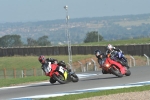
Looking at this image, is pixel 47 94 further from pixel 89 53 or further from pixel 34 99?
pixel 89 53

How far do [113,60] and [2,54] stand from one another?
62905mm

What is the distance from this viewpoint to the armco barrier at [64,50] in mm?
61844

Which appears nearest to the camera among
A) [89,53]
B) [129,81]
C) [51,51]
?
[129,81]

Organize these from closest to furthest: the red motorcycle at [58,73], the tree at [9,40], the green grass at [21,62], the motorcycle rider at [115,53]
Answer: the red motorcycle at [58,73]
the motorcycle rider at [115,53]
the green grass at [21,62]
the tree at [9,40]

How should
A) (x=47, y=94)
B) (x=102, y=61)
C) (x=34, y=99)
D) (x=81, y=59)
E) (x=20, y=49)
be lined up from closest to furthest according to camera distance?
(x=34, y=99) < (x=47, y=94) < (x=102, y=61) < (x=81, y=59) < (x=20, y=49)

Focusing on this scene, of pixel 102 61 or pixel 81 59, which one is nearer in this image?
pixel 102 61

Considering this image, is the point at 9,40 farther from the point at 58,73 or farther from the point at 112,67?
the point at 58,73

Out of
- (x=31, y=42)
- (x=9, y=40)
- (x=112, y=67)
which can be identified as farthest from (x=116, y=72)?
(x=9, y=40)

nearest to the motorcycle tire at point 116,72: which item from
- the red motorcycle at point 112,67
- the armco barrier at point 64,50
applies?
the red motorcycle at point 112,67

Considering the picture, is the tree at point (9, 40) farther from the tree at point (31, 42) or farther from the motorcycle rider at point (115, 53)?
the motorcycle rider at point (115, 53)

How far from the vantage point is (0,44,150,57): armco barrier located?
203 feet

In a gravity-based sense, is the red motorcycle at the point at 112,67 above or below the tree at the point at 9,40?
above

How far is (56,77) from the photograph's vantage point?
70.3ft

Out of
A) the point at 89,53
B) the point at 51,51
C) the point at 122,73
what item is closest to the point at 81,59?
the point at 89,53
